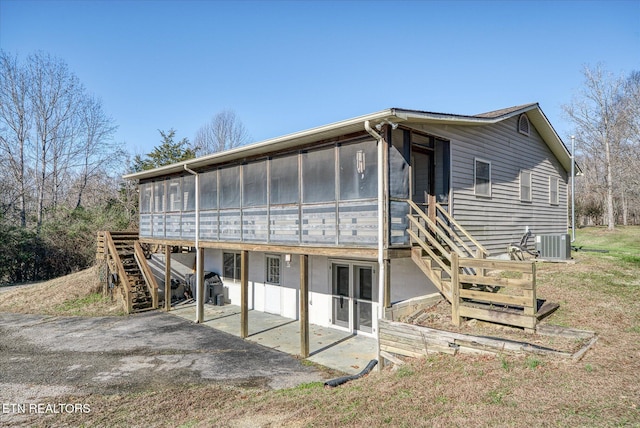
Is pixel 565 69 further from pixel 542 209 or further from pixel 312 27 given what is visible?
pixel 312 27

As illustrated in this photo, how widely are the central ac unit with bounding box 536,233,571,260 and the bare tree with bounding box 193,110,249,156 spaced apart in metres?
29.3

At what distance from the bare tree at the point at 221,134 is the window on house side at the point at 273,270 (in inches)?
979

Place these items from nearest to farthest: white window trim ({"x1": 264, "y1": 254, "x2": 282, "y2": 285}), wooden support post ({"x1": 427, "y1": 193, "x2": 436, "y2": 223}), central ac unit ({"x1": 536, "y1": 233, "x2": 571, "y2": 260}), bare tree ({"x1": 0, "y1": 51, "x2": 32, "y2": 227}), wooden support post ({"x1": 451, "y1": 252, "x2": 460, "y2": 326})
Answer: wooden support post ({"x1": 451, "y1": 252, "x2": 460, "y2": 326})
wooden support post ({"x1": 427, "y1": 193, "x2": 436, "y2": 223})
central ac unit ({"x1": 536, "y1": 233, "x2": 571, "y2": 260})
white window trim ({"x1": 264, "y1": 254, "x2": 282, "y2": 285})
bare tree ({"x1": 0, "y1": 51, "x2": 32, "y2": 227})

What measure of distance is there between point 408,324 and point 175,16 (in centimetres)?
1163

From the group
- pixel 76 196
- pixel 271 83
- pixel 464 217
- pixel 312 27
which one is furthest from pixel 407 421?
pixel 76 196

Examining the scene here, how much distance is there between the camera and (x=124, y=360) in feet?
28.3

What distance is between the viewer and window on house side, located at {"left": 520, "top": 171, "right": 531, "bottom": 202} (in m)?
12.1

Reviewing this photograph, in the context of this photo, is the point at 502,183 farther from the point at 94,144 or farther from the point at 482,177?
the point at 94,144

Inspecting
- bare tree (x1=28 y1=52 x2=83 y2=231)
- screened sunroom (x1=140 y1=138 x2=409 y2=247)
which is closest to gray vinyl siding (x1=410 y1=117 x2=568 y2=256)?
screened sunroom (x1=140 y1=138 x2=409 y2=247)

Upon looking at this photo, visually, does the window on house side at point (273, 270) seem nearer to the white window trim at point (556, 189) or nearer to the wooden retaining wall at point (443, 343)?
the wooden retaining wall at point (443, 343)

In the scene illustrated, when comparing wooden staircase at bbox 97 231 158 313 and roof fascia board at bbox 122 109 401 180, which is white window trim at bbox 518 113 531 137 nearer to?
roof fascia board at bbox 122 109 401 180

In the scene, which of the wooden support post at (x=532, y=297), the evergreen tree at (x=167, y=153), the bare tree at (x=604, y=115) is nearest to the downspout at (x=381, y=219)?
the wooden support post at (x=532, y=297)

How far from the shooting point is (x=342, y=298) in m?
10.9

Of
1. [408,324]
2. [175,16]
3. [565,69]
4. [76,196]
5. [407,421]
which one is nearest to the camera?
[407,421]
